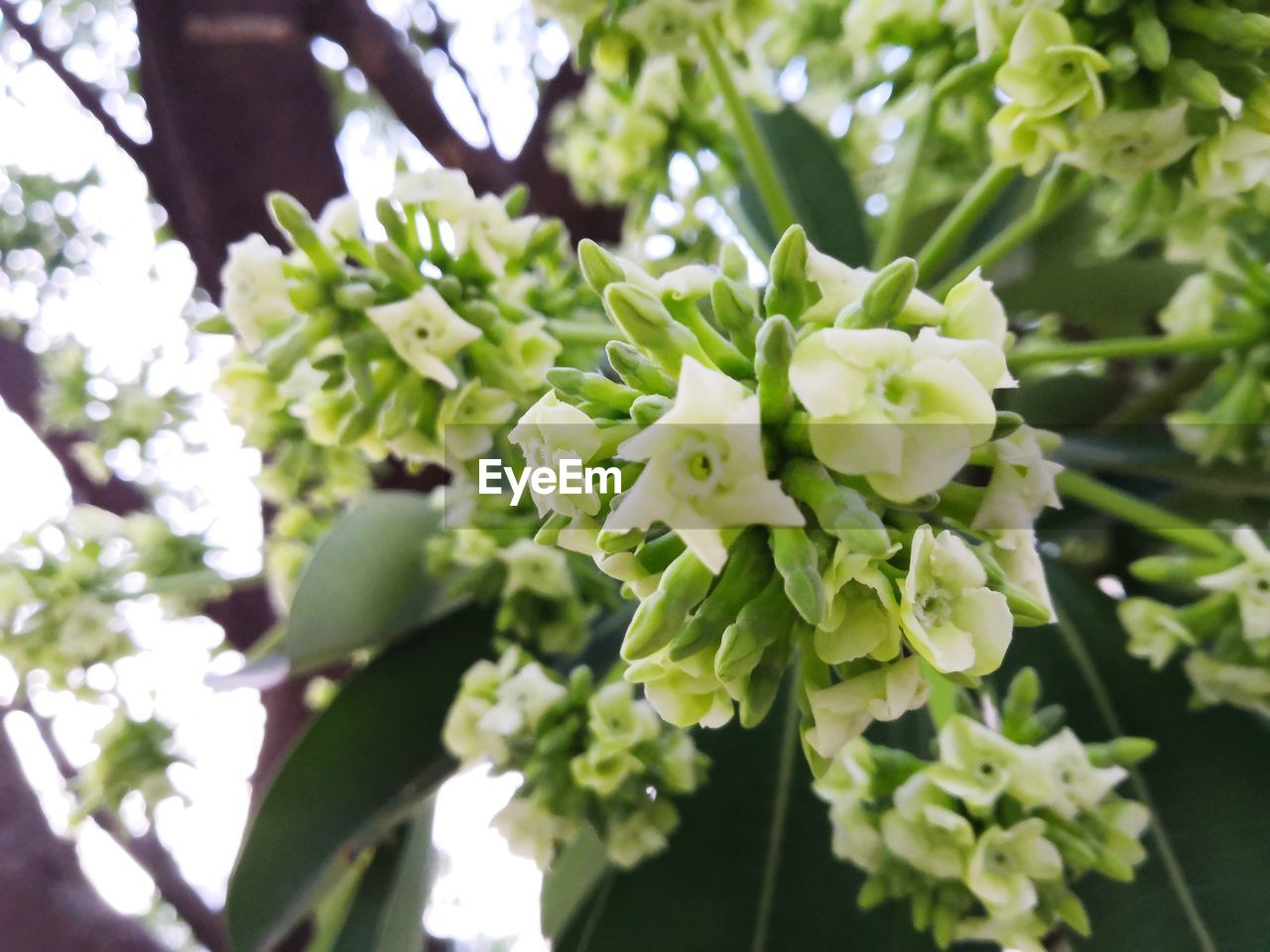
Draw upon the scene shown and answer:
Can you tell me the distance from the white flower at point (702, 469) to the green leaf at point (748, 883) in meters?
0.47

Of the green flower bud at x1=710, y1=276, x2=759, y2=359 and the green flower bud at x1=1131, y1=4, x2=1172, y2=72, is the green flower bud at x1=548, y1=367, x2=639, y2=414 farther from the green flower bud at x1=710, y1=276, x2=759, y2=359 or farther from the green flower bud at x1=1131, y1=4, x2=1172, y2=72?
the green flower bud at x1=1131, y1=4, x2=1172, y2=72

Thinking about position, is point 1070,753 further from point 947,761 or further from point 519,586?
point 519,586

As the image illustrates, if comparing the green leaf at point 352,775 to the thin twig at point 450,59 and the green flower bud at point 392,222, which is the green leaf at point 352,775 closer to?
the green flower bud at point 392,222

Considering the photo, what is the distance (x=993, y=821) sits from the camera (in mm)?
482

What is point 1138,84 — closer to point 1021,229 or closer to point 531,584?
point 1021,229

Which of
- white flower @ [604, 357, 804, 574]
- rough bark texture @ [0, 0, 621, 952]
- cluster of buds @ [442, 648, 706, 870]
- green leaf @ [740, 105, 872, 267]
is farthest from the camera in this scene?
rough bark texture @ [0, 0, 621, 952]

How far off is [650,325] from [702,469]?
8cm

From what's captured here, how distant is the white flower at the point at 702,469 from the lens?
28cm

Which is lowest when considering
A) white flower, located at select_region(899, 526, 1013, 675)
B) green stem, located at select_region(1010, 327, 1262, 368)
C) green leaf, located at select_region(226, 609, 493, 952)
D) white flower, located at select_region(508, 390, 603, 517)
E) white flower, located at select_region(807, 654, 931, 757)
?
green leaf, located at select_region(226, 609, 493, 952)

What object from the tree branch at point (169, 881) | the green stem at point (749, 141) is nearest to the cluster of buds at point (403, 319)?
the green stem at point (749, 141)

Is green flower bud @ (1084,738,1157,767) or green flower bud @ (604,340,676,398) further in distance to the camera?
green flower bud @ (1084,738,1157,767)

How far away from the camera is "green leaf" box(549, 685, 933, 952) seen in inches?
25.8

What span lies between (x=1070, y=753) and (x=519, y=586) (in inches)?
14.2

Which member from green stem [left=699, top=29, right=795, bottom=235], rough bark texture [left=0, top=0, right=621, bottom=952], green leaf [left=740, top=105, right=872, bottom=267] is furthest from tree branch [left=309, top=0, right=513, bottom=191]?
green stem [left=699, top=29, right=795, bottom=235]
